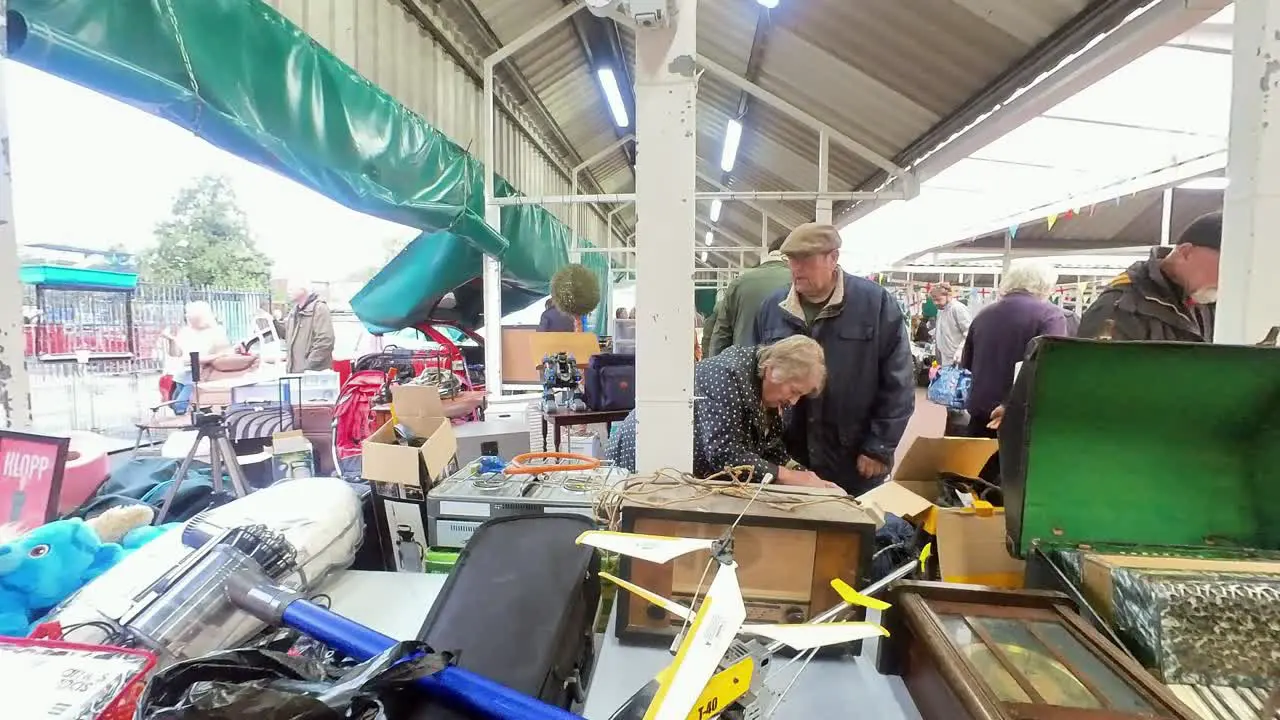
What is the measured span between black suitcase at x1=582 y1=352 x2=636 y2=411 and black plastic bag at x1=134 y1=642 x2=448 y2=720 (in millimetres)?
2382

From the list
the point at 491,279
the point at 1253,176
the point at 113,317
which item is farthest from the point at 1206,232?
the point at 113,317

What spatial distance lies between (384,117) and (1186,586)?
3414mm

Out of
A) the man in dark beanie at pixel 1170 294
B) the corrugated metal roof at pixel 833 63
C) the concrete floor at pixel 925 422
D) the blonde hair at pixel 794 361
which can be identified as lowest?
the concrete floor at pixel 925 422

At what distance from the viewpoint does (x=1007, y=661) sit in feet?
2.82

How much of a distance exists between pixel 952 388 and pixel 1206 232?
Answer: 249 centimetres

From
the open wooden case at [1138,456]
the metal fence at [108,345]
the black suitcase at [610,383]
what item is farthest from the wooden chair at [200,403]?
the open wooden case at [1138,456]

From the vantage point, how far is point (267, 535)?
1216 mm

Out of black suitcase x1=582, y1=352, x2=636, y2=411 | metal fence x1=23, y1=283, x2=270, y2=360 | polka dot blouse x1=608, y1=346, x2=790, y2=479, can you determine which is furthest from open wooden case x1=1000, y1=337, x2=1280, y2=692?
metal fence x1=23, y1=283, x2=270, y2=360

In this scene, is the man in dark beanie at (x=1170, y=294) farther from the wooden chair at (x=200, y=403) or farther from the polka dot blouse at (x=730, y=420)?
the wooden chair at (x=200, y=403)

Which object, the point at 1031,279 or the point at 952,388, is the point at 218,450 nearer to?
the point at 1031,279

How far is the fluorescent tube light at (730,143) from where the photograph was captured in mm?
6441

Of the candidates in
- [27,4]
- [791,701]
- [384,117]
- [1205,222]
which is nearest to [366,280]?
[384,117]

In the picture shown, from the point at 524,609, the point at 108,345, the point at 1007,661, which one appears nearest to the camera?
the point at 1007,661

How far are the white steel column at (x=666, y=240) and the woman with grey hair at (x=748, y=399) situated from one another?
5.9 inches
